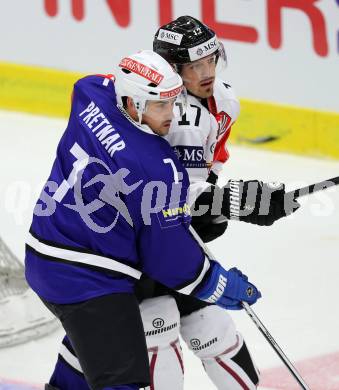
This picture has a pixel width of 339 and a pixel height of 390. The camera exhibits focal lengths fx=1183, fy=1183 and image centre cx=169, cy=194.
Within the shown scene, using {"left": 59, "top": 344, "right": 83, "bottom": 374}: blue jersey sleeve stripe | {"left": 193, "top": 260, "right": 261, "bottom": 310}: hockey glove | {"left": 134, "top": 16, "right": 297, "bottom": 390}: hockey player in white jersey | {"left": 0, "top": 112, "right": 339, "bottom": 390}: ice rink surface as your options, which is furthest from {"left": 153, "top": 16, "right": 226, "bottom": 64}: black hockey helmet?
{"left": 0, "top": 112, "right": 339, "bottom": 390}: ice rink surface

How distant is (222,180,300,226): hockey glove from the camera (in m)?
3.37

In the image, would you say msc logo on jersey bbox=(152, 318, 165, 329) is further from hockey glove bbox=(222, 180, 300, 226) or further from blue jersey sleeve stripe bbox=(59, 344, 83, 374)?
hockey glove bbox=(222, 180, 300, 226)

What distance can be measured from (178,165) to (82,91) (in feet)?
1.31

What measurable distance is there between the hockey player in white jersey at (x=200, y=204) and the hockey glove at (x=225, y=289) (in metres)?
0.13

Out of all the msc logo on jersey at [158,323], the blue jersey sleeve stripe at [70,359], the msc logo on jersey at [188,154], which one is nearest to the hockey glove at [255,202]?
the msc logo on jersey at [188,154]

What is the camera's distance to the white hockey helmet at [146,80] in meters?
3.07

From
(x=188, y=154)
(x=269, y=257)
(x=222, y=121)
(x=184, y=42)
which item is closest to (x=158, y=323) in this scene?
(x=188, y=154)

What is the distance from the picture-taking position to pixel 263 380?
155 inches

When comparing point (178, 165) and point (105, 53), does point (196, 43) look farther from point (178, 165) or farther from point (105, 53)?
point (105, 53)

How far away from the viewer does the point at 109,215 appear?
3064 millimetres

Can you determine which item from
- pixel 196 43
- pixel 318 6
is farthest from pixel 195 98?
pixel 318 6

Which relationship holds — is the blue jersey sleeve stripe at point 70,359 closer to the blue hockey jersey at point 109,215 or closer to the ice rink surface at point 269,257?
the blue hockey jersey at point 109,215

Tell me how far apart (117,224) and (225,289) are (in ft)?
1.36

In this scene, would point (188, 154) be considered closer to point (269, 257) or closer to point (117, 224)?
point (117, 224)
